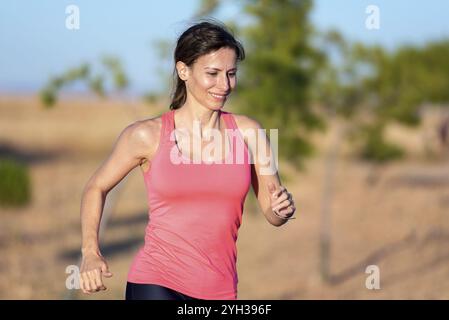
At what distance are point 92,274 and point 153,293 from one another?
0.96ft

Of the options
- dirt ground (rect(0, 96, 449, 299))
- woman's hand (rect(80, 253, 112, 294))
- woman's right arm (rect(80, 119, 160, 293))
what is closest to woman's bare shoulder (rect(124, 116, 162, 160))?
woman's right arm (rect(80, 119, 160, 293))

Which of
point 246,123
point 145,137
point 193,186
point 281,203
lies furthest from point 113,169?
point 281,203

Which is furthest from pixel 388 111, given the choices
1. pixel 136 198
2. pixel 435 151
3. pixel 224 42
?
pixel 435 151

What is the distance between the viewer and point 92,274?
3.37 meters

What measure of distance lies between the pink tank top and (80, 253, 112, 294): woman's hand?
220 millimetres

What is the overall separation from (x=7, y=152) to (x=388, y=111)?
84.3 feet

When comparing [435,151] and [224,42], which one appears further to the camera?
[435,151]

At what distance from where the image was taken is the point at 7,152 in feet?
128

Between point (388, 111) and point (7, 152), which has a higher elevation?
point (7, 152)

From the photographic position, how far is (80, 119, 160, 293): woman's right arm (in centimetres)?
357

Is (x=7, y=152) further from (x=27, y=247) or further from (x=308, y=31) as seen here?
(x=308, y=31)

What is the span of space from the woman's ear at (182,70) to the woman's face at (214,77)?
4 cm

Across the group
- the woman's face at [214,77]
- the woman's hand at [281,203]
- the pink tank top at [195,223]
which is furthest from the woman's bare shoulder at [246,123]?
the woman's hand at [281,203]

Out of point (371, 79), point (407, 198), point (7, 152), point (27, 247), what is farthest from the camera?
point (7, 152)
